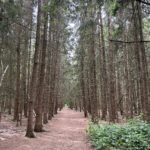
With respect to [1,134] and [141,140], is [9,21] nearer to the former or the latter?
[1,134]

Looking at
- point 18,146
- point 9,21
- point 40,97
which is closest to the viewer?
point 18,146

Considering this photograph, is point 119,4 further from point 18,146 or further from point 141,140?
point 18,146

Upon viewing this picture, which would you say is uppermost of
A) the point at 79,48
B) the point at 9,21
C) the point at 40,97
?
the point at 79,48

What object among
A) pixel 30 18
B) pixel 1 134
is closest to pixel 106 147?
pixel 1 134

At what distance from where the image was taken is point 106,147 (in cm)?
848

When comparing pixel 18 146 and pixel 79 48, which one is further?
pixel 79 48

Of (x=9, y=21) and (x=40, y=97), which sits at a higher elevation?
(x=9, y=21)

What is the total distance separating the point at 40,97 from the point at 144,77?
5901 millimetres

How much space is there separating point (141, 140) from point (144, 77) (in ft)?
12.4

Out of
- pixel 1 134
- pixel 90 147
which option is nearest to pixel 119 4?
pixel 90 147

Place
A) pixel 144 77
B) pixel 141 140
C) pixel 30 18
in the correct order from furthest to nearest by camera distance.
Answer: pixel 30 18
pixel 144 77
pixel 141 140

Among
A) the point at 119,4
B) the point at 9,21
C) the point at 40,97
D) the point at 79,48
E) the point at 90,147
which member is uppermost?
the point at 79,48

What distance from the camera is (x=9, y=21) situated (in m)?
12.4

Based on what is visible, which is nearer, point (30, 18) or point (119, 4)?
point (119, 4)
